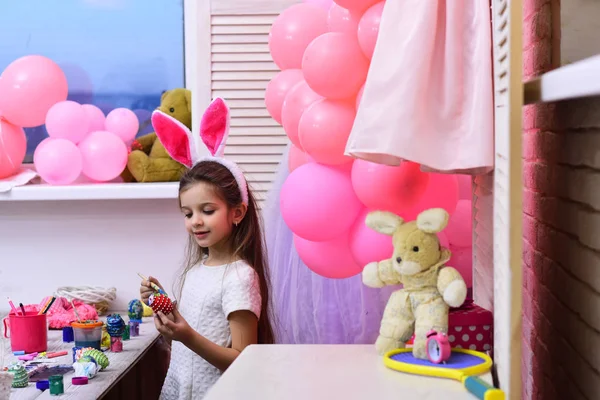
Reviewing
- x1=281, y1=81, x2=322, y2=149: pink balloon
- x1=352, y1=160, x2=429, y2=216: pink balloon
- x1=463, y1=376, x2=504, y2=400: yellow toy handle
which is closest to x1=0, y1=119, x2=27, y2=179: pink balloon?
x1=281, y1=81, x2=322, y2=149: pink balloon

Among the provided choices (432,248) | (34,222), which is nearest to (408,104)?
(432,248)

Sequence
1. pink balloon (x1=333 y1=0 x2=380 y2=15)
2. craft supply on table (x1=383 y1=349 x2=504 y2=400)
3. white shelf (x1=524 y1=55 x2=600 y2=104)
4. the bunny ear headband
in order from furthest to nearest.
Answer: the bunny ear headband, pink balloon (x1=333 y1=0 x2=380 y2=15), craft supply on table (x1=383 y1=349 x2=504 y2=400), white shelf (x1=524 y1=55 x2=600 y2=104)

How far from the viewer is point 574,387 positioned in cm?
131

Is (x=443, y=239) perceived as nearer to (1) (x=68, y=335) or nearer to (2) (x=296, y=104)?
(2) (x=296, y=104)

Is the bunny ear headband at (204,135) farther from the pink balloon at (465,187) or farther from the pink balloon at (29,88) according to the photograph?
the pink balloon at (29,88)

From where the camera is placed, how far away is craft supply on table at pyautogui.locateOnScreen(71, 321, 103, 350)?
8.05ft

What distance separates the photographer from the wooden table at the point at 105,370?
198 cm

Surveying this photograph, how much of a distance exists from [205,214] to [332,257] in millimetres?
375

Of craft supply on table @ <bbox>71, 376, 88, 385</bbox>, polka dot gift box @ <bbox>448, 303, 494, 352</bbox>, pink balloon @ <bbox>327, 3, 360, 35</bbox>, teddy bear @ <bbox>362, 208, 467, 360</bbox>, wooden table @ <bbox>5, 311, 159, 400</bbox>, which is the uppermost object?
pink balloon @ <bbox>327, 3, 360, 35</bbox>

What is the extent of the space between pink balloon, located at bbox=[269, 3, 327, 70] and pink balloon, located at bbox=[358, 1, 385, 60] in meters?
0.41

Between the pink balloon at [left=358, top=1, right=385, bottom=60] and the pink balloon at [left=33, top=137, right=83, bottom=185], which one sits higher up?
the pink balloon at [left=358, top=1, right=385, bottom=60]

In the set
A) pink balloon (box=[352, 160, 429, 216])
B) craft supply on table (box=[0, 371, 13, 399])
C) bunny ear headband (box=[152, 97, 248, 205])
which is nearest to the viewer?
craft supply on table (box=[0, 371, 13, 399])

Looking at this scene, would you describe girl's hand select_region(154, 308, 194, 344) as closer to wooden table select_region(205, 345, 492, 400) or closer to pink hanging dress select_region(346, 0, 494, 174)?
wooden table select_region(205, 345, 492, 400)

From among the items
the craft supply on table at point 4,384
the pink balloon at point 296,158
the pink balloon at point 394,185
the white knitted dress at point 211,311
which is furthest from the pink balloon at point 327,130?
the craft supply on table at point 4,384
